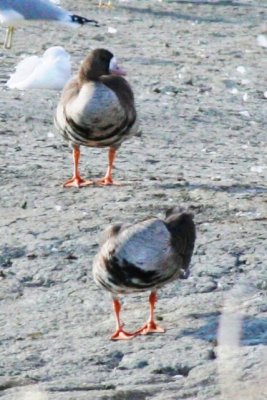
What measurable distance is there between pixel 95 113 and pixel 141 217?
913 millimetres

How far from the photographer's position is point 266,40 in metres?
15.9

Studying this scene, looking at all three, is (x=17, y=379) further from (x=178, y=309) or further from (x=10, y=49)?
(x=10, y=49)

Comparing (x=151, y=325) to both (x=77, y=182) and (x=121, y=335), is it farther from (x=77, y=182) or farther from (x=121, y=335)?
(x=77, y=182)

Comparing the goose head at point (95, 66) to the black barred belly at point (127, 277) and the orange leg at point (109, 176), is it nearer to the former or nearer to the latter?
the orange leg at point (109, 176)

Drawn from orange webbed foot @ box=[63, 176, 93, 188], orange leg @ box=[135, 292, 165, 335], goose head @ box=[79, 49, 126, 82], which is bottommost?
orange webbed foot @ box=[63, 176, 93, 188]

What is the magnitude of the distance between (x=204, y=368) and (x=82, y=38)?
10122 millimetres

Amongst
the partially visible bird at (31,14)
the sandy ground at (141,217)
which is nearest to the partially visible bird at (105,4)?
the partially visible bird at (31,14)

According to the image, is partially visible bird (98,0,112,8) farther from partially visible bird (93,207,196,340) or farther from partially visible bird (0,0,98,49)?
partially visible bird (93,207,196,340)

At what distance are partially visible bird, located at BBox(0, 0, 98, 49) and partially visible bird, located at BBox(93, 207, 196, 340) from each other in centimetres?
901

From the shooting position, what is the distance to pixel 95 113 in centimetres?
880

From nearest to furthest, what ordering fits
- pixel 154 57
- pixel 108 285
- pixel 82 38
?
pixel 108 285 → pixel 154 57 → pixel 82 38

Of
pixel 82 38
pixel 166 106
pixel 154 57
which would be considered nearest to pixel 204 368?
pixel 166 106

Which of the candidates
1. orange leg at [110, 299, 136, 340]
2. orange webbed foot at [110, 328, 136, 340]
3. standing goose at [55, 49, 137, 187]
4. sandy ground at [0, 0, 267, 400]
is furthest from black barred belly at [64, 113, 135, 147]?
orange webbed foot at [110, 328, 136, 340]

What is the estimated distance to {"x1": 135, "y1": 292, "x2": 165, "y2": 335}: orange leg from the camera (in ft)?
21.4
